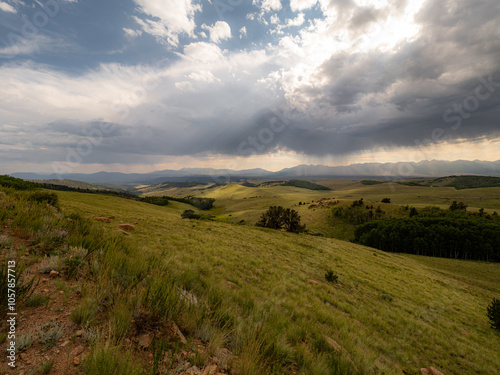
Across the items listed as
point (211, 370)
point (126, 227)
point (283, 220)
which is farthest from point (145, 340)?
point (283, 220)

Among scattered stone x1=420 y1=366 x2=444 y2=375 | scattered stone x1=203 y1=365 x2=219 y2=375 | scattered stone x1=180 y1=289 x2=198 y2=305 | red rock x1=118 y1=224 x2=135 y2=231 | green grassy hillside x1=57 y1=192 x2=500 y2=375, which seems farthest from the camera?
red rock x1=118 y1=224 x2=135 y2=231

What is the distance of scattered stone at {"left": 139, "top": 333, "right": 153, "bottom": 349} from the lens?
3166 millimetres

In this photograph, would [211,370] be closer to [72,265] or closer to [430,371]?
[72,265]

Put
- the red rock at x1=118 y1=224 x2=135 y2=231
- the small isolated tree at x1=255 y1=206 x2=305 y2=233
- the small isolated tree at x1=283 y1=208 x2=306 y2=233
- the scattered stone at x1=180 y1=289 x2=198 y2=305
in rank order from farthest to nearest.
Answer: the small isolated tree at x1=255 y1=206 x2=305 y2=233 < the small isolated tree at x1=283 y1=208 x2=306 y2=233 < the red rock at x1=118 y1=224 x2=135 y2=231 < the scattered stone at x1=180 y1=289 x2=198 y2=305

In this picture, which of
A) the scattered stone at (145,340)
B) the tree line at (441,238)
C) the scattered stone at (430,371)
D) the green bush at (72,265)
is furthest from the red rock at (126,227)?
the tree line at (441,238)

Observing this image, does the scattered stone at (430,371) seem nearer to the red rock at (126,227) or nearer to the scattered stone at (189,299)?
the scattered stone at (189,299)

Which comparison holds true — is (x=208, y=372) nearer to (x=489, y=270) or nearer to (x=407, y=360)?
(x=407, y=360)

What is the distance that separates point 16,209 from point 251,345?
28.2 feet

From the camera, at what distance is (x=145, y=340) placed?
3244 mm

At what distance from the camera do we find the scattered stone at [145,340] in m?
3.17

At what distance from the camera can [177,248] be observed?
13086mm

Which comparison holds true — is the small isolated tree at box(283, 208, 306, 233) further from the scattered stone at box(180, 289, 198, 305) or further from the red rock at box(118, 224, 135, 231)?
the scattered stone at box(180, 289, 198, 305)

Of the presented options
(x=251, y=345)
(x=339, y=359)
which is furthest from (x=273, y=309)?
(x=251, y=345)

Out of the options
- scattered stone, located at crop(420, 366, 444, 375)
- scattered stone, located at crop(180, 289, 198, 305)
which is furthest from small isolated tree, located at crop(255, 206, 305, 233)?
scattered stone, located at crop(180, 289, 198, 305)
